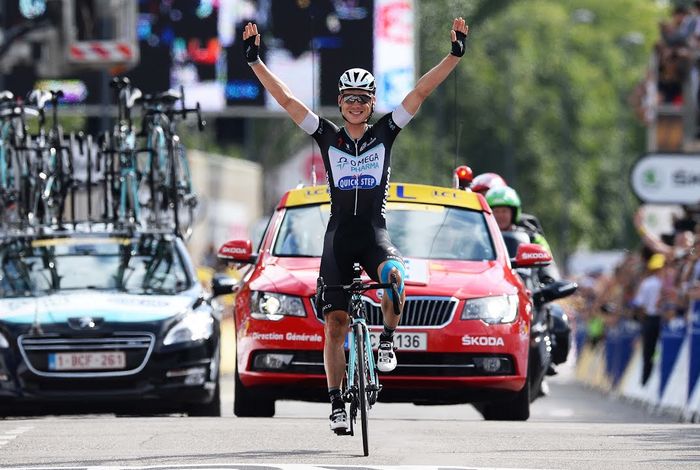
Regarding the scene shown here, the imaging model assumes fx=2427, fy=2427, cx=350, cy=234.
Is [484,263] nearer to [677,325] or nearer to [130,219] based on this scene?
[130,219]

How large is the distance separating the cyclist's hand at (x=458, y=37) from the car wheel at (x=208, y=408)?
4.74m

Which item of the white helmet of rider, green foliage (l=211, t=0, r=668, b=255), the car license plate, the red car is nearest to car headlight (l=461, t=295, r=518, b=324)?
the red car

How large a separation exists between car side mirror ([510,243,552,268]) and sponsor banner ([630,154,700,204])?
450 inches

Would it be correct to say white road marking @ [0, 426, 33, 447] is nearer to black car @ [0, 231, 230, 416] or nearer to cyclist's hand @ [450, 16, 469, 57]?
black car @ [0, 231, 230, 416]

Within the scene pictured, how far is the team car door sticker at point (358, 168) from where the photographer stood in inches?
534

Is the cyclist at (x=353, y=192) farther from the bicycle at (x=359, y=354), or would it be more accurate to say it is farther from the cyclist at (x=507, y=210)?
the cyclist at (x=507, y=210)

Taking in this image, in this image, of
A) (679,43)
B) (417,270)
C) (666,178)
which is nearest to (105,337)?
(417,270)

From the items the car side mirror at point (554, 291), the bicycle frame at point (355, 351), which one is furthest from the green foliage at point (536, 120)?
the bicycle frame at point (355, 351)

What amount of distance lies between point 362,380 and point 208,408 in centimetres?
525

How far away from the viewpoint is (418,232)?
1675 centimetres

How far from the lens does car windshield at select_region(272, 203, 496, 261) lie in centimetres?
1653

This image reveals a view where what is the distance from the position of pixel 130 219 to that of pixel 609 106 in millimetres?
75630

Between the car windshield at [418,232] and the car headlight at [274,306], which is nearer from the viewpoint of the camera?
the car headlight at [274,306]

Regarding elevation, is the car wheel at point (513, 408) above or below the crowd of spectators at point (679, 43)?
below
